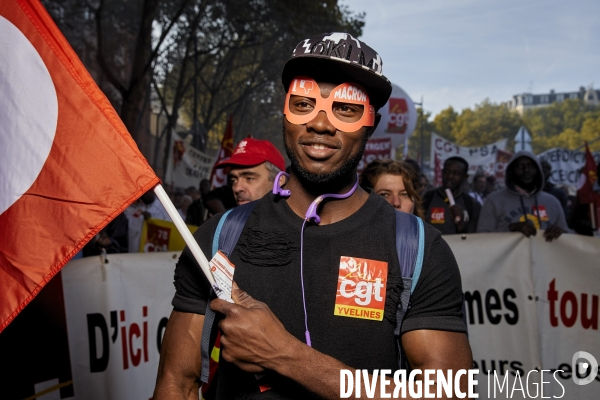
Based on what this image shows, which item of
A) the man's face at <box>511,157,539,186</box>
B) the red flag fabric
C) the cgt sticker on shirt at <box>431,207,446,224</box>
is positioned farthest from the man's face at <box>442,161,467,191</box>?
the red flag fabric

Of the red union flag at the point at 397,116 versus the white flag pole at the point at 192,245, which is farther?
the red union flag at the point at 397,116

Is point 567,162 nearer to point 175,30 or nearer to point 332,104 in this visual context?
point 175,30

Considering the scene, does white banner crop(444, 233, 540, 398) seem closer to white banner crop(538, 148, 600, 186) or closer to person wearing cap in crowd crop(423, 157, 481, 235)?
person wearing cap in crowd crop(423, 157, 481, 235)

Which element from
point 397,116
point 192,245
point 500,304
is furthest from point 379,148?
point 192,245

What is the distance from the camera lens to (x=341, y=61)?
221 cm

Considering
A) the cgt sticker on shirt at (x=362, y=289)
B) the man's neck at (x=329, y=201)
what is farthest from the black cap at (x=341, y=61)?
the cgt sticker on shirt at (x=362, y=289)

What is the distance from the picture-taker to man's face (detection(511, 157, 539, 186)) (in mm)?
7062

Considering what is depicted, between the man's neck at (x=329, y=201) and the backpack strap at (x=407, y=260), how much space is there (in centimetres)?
20

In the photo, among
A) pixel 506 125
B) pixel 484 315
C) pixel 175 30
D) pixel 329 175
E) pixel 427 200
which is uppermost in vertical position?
pixel 506 125

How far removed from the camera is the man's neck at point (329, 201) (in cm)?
229

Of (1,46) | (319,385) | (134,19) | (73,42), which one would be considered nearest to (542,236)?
(319,385)

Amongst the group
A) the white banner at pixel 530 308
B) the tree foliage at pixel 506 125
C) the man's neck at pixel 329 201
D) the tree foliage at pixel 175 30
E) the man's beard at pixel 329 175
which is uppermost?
the tree foliage at pixel 506 125

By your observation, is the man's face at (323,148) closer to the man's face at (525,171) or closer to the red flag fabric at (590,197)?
the man's face at (525,171)

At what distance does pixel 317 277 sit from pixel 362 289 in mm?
144
